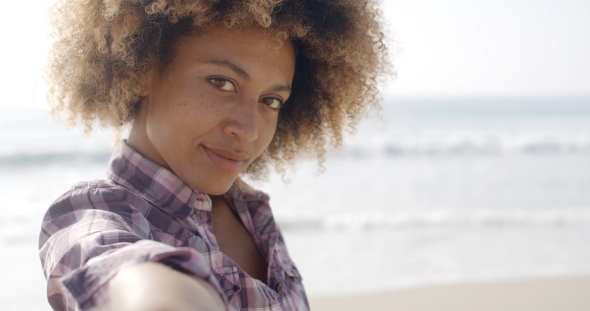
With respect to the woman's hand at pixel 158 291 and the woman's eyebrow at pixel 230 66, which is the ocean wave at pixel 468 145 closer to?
the woman's eyebrow at pixel 230 66

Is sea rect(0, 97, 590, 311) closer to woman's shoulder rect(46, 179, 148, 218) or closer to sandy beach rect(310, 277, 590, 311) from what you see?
sandy beach rect(310, 277, 590, 311)

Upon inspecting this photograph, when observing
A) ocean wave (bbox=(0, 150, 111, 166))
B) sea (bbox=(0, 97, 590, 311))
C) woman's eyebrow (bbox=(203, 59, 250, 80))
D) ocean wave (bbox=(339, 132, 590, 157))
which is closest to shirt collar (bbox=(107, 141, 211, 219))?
woman's eyebrow (bbox=(203, 59, 250, 80))

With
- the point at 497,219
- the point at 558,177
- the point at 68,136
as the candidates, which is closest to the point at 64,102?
the point at 497,219

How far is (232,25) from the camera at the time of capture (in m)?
1.93

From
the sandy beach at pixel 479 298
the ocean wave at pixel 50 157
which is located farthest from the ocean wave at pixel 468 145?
the sandy beach at pixel 479 298

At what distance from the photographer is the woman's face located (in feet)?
6.12

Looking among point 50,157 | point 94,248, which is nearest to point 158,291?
point 94,248

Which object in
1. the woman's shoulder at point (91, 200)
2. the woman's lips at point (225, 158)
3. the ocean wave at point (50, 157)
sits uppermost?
the ocean wave at point (50, 157)

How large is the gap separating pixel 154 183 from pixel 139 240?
523 mm

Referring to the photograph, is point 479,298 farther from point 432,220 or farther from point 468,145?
point 468,145

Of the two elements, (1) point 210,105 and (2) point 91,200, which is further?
(1) point 210,105

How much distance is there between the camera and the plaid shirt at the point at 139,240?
109cm

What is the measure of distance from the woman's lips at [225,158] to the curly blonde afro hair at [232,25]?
1.16 feet

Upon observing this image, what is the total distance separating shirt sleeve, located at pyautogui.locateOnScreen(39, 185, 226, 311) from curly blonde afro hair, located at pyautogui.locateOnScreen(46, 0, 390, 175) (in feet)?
1.72
